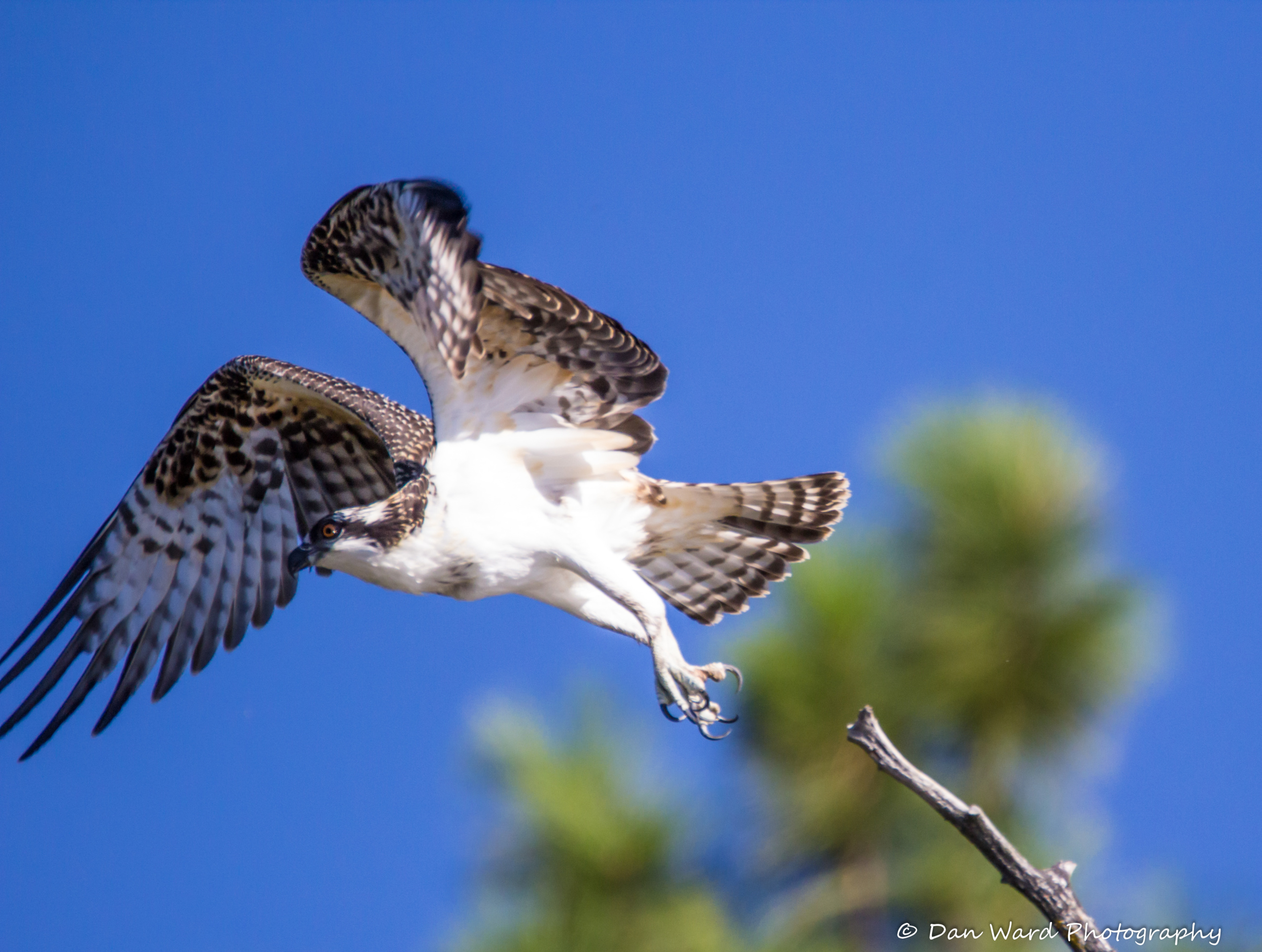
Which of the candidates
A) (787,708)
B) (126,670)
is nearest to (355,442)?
(126,670)

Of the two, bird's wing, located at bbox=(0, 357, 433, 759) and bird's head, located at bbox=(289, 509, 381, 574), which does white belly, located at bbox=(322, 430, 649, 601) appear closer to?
bird's head, located at bbox=(289, 509, 381, 574)

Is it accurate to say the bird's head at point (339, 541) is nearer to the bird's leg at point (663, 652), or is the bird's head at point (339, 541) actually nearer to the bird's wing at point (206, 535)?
the bird's leg at point (663, 652)

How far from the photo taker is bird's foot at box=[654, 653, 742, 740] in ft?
15.4

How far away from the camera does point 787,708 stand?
7.31m

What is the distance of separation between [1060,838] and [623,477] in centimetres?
298

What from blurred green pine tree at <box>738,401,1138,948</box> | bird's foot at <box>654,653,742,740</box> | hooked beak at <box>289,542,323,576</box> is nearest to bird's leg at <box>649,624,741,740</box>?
bird's foot at <box>654,653,742,740</box>

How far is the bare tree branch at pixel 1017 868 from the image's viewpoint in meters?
3.61

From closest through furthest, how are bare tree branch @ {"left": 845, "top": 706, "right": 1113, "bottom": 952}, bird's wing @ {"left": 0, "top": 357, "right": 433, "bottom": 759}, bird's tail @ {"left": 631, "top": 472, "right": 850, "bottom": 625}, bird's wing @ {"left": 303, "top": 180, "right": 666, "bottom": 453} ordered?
bare tree branch @ {"left": 845, "top": 706, "right": 1113, "bottom": 952}, bird's wing @ {"left": 303, "top": 180, "right": 666, "bottom": 453}, bird's tail @ {"left": 631, "top": 472, "right": 850, "bottom": 625}, bird's wing @ {"left": 0, "top": 357, "right": 433, "bottom": 759}

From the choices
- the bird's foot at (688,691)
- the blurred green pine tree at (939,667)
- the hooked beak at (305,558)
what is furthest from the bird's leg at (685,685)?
the blurred green pine tree at (939,667)

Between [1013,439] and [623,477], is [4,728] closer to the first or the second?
[623,477]

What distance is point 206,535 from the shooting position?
20.5ft

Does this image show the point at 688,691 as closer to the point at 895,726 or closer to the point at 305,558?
the point at 305,558

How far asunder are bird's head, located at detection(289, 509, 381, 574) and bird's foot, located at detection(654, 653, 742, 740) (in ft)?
3.29

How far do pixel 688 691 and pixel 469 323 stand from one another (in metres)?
1.40
